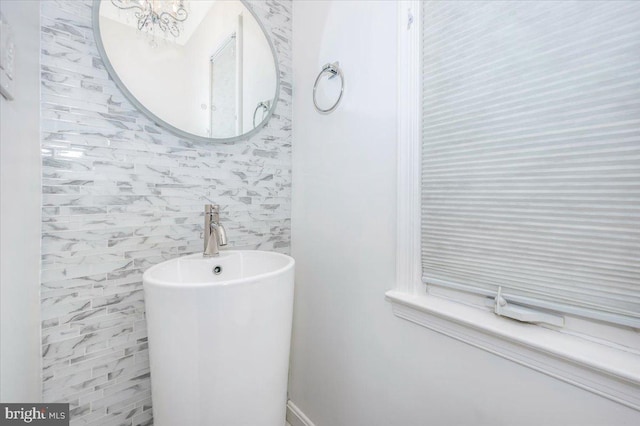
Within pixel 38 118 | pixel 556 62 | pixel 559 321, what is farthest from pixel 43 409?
pixel 556 62

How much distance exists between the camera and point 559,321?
0.60m

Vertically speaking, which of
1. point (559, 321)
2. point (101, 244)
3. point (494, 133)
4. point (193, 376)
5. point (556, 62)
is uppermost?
point (556, 62)

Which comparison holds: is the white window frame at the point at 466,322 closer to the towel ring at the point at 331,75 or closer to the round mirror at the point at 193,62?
the towel ring at the point at 331,75

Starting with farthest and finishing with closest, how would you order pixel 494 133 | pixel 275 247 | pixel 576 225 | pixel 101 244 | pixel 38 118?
pixel 275 247
pixel 101 244
pixel 38 118
pixel 494 133
pixel 576 225

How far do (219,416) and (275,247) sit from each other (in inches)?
28.9

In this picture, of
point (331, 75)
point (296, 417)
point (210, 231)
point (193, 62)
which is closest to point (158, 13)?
point (193, 62)

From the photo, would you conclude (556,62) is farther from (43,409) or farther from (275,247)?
(43,409)

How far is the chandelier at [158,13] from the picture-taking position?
3.19 ft

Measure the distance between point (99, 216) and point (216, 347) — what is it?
63 centimetres

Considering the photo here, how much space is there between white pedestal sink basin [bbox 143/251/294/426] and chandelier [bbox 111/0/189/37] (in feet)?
3.06

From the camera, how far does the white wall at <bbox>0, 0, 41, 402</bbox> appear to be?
0.58 m

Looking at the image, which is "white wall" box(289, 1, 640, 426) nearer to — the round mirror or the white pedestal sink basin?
the round mirror

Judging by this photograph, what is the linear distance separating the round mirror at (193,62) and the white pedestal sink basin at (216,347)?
649mm

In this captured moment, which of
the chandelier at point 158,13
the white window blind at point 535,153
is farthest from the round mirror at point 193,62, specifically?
the white window blind at point 535,153
